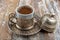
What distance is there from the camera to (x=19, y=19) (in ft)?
3.31

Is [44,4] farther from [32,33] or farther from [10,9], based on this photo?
[32,33]

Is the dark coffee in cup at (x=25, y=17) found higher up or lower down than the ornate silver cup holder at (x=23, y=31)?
higher up

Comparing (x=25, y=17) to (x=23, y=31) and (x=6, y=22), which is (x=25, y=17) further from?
(x=6, y=22)

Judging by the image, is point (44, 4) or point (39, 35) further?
point (44, 4)

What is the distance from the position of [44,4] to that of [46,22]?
38cm

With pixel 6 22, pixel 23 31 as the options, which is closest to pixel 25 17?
pixel 23 31

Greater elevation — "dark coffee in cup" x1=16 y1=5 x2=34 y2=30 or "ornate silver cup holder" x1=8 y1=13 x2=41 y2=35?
"dark coffee in cup" x1=16 y1=5 x2=34 y2=30

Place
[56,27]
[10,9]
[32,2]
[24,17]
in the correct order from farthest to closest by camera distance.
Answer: [32,2] < [10,9] < [56,27] < [24,17]

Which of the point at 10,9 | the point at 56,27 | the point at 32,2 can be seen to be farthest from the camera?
the point at 32,2

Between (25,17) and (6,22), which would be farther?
(6,22)

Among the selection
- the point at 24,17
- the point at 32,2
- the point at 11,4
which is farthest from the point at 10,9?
the point at 24,17

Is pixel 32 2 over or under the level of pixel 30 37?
over

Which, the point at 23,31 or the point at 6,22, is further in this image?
the point at 6,22

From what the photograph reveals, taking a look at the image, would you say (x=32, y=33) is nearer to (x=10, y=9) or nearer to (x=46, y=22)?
(x=46, y=22)
